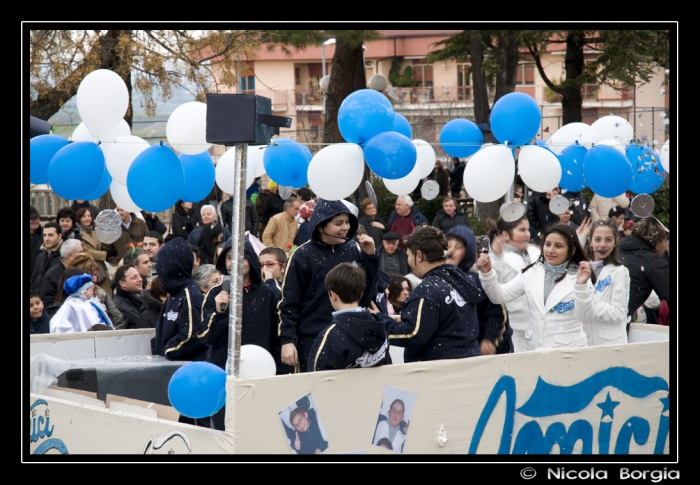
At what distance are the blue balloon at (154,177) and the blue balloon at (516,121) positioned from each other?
2.91m

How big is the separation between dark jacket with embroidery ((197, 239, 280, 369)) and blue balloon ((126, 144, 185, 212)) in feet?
1.80

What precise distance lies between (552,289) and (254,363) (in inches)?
85.3

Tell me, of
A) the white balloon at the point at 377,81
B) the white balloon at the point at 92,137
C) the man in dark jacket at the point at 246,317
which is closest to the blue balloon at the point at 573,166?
the man in dark jacket at the point at 246,317

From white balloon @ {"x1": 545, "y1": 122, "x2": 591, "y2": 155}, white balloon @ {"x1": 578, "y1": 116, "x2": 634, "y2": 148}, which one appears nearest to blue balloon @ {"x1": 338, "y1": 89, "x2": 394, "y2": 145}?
white balloon @ {"x1": 545, "y1": 122, "x2": 591, "y2": 155}

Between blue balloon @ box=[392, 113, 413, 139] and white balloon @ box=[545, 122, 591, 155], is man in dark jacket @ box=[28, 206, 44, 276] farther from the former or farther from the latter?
white balloon @ box=[545, 122, 591, 155]

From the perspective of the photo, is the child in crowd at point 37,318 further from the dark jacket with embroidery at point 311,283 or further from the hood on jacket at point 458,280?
the hood on jacket at point 458,280

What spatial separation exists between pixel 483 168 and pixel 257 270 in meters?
2.23

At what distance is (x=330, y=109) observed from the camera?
1673cm

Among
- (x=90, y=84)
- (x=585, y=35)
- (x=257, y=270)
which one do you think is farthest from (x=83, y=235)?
(x=585, y=35)

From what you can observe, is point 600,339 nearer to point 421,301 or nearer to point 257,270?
point 421,301

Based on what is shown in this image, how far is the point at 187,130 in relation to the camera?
565cm

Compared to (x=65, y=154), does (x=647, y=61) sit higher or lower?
higher

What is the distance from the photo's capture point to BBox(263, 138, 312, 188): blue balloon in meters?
6.95

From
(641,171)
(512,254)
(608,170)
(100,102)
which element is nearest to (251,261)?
(100,102)
